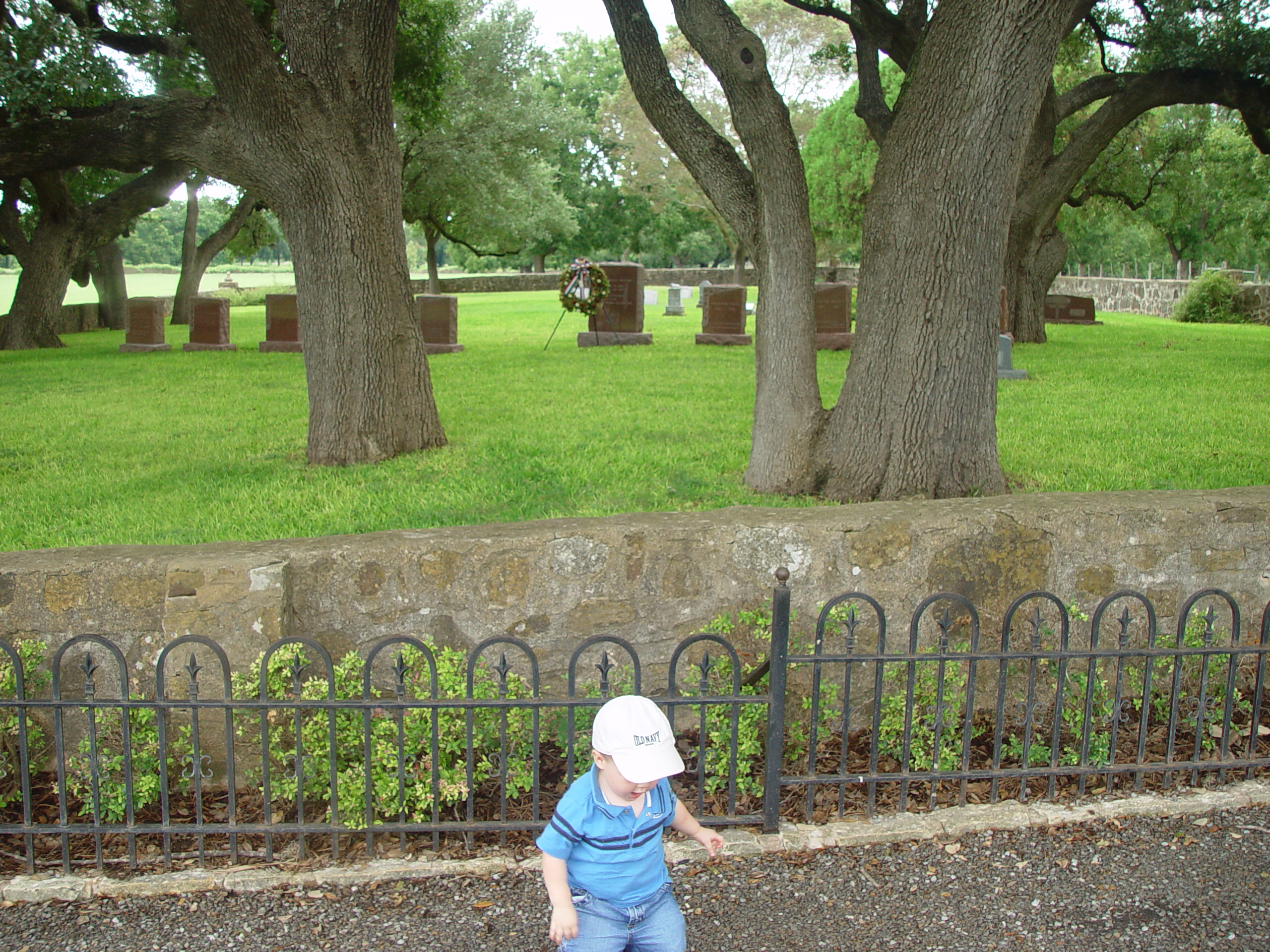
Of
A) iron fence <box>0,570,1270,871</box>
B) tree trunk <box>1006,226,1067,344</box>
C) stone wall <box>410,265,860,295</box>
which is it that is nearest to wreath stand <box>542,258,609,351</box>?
tree trunk <box>1006,226,1067,344</box>

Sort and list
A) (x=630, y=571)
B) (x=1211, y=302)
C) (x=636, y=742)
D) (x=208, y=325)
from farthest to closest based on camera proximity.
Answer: (x=1211, y=302), (x=208, y=325), (x=630, y=571), (x=636, y=742)

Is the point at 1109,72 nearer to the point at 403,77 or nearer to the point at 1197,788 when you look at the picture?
the point at 403,77

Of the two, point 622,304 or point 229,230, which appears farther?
point 229,230

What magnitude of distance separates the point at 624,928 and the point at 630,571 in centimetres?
174

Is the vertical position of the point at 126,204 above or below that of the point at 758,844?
above

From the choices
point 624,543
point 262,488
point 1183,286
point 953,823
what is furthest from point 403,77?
point 1183,286

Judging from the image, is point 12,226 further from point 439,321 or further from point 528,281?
point 528,281

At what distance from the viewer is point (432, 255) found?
122 feet

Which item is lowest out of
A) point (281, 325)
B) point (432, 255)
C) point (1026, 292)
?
point (281, 325)

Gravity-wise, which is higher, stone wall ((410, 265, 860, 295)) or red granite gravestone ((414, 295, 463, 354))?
stone wall ((410, 265, 860, 295))

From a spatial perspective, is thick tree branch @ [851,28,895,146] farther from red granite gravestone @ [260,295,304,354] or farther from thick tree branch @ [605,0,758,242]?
red granite gravestone @ [260,295,304,354]

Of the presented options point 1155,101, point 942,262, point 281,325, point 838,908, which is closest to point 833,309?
point 1155,101

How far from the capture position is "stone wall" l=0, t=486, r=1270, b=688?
4.06 m

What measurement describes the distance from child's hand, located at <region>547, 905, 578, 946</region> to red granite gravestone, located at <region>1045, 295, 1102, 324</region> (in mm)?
25276
